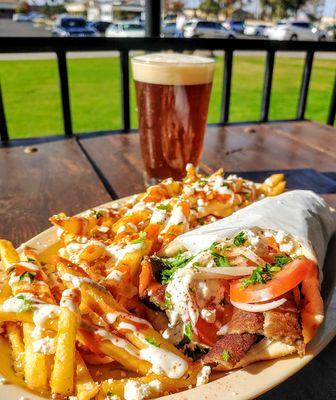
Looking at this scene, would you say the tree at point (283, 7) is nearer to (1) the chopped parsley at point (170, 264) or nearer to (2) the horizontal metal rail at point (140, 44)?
A: (2) the horizontal metal rail at point (140, 44)

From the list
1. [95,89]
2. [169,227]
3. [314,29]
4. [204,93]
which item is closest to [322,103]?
[95,89]

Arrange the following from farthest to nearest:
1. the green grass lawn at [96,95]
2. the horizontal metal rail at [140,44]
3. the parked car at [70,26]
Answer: the parked car at [70,26] < the green grass lawn at [96,95] < the horizontal metal rail at [140,44]

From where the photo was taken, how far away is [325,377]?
1.01 m

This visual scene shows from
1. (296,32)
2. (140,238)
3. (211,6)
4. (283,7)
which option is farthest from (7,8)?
(140,238)

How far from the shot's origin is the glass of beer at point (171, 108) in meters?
1.93

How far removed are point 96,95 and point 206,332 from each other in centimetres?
1320

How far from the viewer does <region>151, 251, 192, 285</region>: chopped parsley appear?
3.61 ft

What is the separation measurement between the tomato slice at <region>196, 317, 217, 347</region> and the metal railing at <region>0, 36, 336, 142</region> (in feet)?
7.40

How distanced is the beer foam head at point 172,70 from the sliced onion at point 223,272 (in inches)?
45.1

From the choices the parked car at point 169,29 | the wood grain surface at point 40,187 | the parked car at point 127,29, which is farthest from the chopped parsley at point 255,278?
the parked car at point 127,29

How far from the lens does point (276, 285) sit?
96 cm

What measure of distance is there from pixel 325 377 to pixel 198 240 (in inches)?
18.7

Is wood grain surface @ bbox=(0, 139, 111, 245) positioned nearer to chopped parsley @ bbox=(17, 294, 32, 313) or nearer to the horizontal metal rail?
chopped parsley @ bbox=(17, 294, 32, 313)

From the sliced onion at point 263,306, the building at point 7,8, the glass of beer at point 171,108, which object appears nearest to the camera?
the sliced onion at point 263,306
